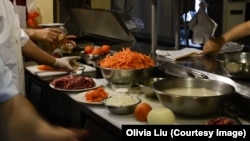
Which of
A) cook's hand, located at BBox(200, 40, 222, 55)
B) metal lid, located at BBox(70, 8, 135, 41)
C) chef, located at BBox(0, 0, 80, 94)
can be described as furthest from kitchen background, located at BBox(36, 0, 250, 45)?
chef, located at BBox(0, 0, 80, 94)

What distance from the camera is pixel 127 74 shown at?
1.62 meters

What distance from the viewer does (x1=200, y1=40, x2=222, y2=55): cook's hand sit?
6.10ft

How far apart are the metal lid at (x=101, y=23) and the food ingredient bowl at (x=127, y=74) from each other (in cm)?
82

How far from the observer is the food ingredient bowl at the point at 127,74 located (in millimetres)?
1619

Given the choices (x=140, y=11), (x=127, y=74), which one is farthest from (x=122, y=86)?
(x=140, y=11)

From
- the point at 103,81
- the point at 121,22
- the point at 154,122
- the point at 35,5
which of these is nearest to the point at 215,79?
the point at 154,122

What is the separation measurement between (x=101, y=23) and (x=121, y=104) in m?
1.41

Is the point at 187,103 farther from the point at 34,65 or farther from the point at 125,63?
the point at 34,65

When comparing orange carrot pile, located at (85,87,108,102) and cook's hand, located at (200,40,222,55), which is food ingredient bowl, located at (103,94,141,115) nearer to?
orange carrot pile, located at (85,87,108,102)

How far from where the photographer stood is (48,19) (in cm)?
271

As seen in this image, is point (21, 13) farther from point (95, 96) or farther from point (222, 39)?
point (222, 39)

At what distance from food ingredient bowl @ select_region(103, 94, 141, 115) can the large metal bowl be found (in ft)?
0.36

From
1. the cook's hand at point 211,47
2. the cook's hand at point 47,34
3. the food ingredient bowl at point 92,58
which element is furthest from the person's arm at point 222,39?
the cook's hand at point 47,34

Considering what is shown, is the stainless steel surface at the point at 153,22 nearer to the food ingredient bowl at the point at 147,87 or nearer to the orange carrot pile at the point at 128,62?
the orange carrot pile at the point at 128,62
